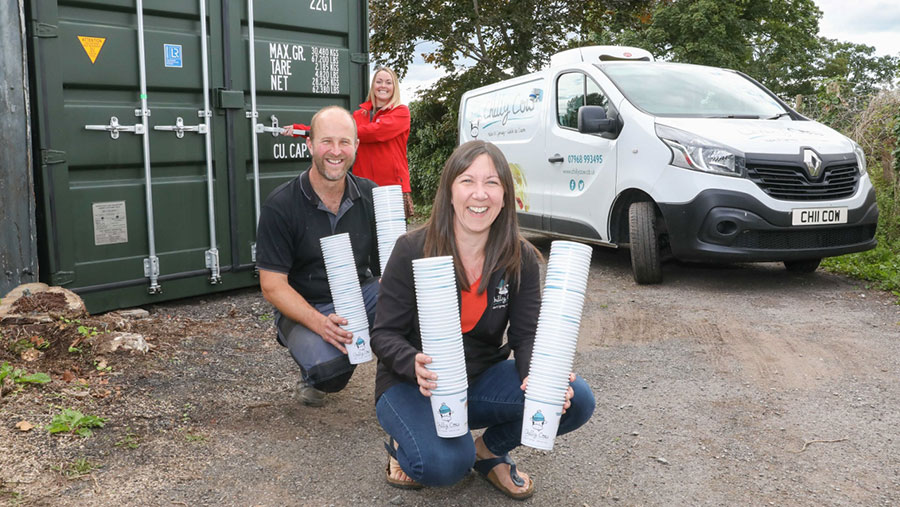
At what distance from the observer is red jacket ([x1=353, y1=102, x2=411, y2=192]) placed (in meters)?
5.76

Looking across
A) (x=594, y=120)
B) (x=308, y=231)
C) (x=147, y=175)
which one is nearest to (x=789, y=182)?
(x=594, y=120)

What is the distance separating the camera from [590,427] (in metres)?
3.65

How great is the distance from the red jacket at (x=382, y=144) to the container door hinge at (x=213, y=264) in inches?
50.4

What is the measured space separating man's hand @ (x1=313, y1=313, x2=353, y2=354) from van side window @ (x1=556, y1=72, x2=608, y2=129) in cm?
448

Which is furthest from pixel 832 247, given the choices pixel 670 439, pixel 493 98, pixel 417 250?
pixel 417 250

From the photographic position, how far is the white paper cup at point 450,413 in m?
2.50

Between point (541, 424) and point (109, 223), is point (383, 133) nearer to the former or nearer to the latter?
point (109, 223)

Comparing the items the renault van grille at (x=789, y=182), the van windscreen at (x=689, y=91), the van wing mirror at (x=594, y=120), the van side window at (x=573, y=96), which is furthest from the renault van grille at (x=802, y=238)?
the van side window at (x=573, y=96)

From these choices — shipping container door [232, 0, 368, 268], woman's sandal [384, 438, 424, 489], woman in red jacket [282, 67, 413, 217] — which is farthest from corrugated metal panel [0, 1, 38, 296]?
woman's sandal [384, 438, 424, 489]

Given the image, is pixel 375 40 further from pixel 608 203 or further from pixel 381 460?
pixel 381 460

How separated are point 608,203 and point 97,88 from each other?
4.17m

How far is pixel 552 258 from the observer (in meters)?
2.53

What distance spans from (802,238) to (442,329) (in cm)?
467

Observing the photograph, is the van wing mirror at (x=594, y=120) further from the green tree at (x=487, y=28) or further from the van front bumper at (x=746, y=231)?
the green tree at (x=487, y=28)
